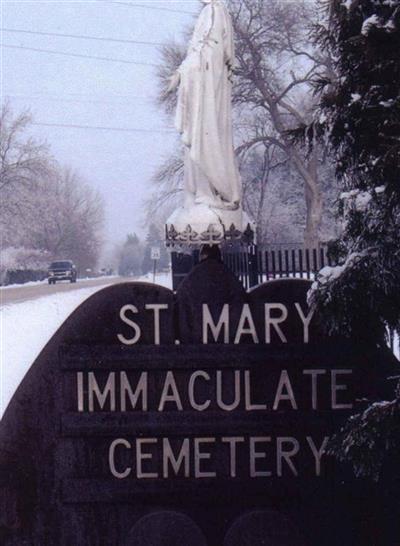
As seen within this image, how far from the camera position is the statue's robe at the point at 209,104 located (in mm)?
4988

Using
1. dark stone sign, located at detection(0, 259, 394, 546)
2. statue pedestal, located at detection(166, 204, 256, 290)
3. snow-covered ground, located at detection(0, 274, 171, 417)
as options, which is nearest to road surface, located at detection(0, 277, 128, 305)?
snow-covered ground, located at detection(0, 274, 171, 417)

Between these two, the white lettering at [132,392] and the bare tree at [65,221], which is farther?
the bare tree at [65,221]

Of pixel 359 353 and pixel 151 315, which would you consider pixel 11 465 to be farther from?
pixel 359 353

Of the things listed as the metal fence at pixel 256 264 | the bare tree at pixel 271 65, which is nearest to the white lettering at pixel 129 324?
the metal fence at pixel 256 264

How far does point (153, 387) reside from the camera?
14.7 ft

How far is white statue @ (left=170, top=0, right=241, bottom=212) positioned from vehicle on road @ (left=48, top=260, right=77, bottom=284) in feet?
159

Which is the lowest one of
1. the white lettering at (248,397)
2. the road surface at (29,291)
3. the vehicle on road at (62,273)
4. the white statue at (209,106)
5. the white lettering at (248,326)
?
the white lettering at (248,397)

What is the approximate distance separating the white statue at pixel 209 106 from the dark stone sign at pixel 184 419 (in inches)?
32.6

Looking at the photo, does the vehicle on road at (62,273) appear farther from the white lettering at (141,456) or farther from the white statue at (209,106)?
the white lettering at (141,456)

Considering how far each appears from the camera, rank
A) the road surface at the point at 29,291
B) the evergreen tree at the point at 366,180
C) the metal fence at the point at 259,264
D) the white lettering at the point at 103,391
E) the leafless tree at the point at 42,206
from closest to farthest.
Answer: the evergreen tree at the point at 366,180
the white lettering at the point at 103,391
the metal fence at the point at 259,264
the road surface at the point at 29,291
the leafless tree at the point at 42,206

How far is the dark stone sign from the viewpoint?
447 centimetres

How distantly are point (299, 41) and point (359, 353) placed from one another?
21701 millimetres

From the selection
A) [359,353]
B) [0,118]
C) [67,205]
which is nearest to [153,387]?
[359,353]

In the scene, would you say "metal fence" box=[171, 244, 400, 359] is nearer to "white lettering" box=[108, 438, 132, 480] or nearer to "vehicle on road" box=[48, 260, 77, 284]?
"white lettering" box=[108, 438, 132, 480]
